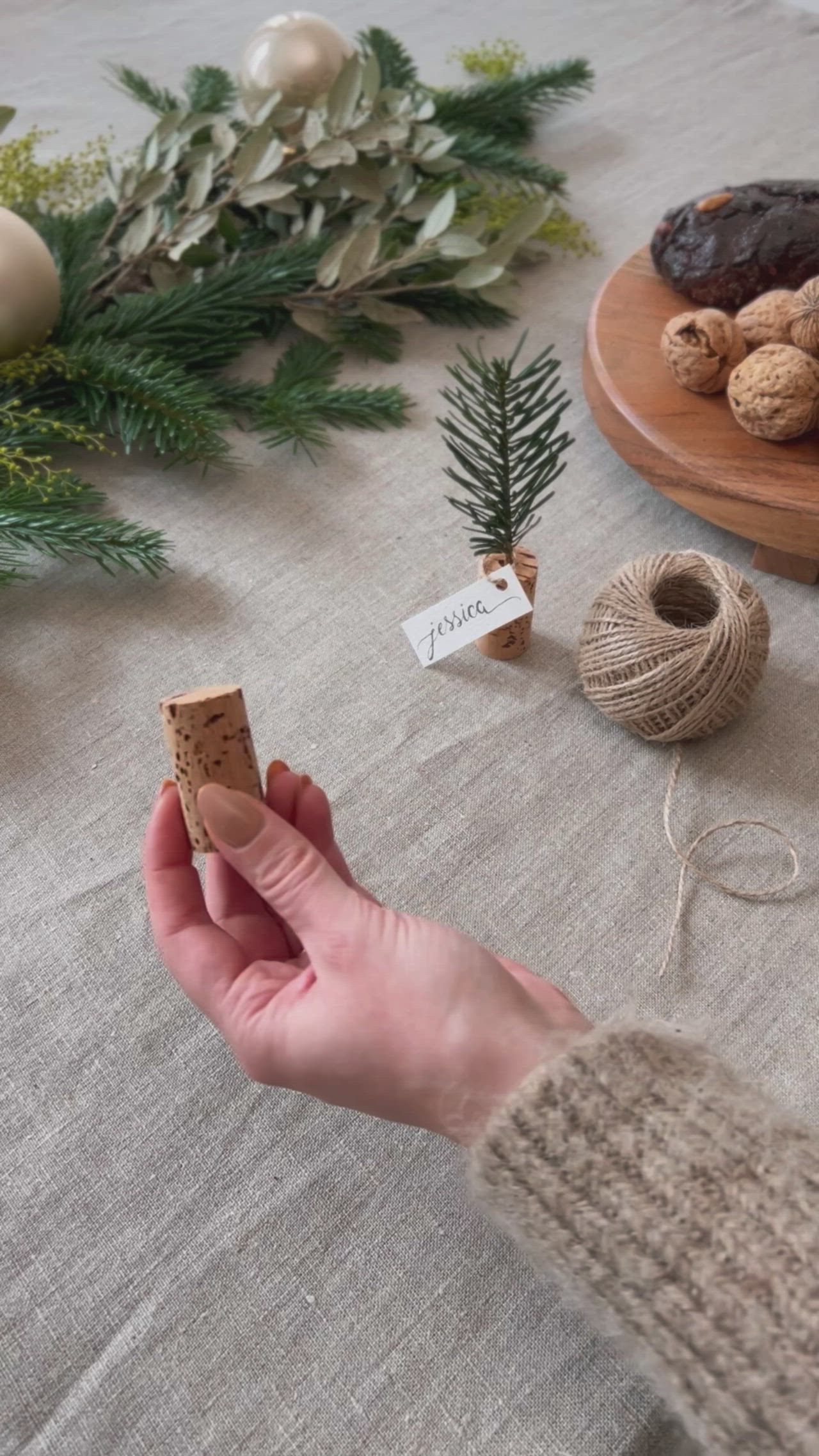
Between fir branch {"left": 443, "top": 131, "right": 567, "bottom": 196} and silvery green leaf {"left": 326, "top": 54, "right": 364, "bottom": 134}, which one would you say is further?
fir branch {"left": 443, "top": 131, "right": 567, "bottom": 196}

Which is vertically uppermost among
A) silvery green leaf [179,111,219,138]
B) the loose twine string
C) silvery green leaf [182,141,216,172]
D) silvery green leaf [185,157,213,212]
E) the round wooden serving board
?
silvery green leaf [179,111,219,138]

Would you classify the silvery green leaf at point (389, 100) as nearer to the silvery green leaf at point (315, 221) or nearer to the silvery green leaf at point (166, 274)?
the silvery green leaf at point (315, 221)

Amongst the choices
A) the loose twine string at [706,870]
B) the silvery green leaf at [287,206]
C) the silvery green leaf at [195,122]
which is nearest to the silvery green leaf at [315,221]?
the silvery green leaf at [287,206]

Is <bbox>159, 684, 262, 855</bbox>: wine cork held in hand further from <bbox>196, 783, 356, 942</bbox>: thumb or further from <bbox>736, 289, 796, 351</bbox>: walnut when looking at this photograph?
<bbox>736, 289, 796, 351</bbox>: walnut

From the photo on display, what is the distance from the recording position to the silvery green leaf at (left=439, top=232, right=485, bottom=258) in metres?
0.90

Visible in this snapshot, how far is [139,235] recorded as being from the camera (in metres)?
0.91

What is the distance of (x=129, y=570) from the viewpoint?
0.77 m

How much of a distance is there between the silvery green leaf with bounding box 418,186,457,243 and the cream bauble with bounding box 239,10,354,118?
0.21 metres

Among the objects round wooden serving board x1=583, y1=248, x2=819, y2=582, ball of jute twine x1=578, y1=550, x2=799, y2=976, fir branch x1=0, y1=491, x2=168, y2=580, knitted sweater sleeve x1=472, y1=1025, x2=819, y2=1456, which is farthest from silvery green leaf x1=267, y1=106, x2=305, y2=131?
knitted sweater sleeve x1=472, y1=1025, x2=819, y2=1456

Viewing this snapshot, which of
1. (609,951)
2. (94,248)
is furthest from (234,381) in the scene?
(609,951)

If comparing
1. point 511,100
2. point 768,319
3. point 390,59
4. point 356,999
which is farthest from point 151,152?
point 356,999

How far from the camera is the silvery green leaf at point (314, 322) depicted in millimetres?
915

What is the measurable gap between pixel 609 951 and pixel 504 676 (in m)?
0.22

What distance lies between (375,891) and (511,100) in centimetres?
100
